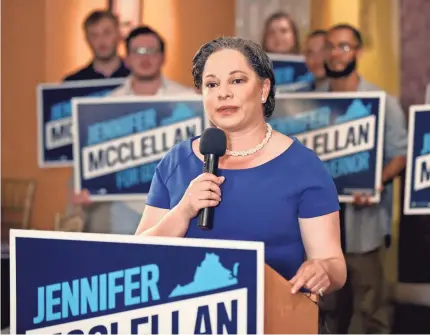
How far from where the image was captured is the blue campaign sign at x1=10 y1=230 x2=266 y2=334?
4.28ft

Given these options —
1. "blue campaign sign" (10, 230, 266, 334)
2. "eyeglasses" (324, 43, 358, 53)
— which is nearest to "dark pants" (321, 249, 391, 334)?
"eyeglasses" (324, 43, 358, 53)

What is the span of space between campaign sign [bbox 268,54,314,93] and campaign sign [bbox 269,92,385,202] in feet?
0.47

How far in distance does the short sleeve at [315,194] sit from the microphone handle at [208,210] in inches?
7.3

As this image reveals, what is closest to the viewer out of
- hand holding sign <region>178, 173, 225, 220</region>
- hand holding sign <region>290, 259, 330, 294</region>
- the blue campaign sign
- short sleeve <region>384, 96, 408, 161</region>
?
the blue campaign sign

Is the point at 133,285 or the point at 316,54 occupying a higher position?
the point at 316,54

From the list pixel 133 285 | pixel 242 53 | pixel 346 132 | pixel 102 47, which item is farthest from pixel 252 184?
pixel 102 47

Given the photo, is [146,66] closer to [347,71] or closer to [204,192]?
[347,71]

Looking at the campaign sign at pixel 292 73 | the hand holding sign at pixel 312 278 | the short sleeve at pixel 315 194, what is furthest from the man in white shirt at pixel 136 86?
the hand holding sign at pixel 312 278

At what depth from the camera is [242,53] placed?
1.69 meters

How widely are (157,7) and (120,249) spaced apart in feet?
9.41

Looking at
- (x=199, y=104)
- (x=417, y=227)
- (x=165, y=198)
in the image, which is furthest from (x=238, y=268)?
(x=417, y=227)

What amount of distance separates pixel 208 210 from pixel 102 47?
8.96 feet

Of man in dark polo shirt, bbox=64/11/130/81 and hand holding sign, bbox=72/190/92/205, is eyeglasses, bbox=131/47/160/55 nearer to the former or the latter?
man in dark polo shirt, bbox=64/11/130/81

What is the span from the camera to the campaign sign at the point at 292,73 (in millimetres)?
3941
